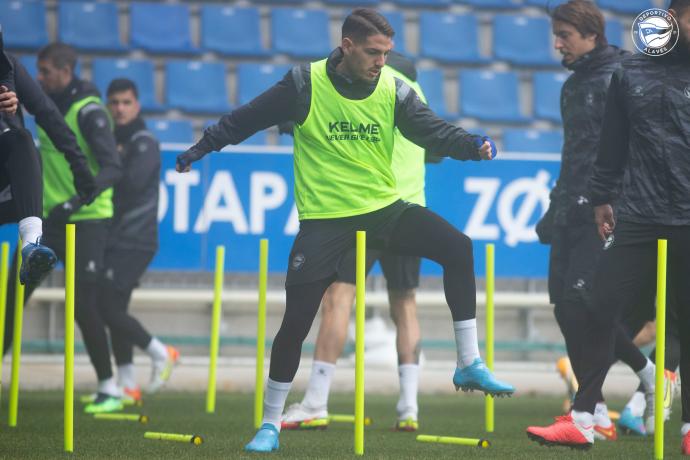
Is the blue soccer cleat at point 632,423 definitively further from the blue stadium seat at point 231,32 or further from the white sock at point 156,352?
the blue stadium seat at point 231,32

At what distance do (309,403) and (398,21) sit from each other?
7348mm

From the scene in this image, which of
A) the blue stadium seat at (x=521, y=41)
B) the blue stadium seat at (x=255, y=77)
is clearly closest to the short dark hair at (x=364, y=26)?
the blue stadium seat at (x=255, y=77)

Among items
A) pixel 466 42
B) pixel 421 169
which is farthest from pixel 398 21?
pixel 421 169

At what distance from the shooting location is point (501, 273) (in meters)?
9.92

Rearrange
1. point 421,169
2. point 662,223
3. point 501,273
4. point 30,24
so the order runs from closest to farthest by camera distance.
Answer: point 662,223, point 421,169, point 501,273, point 30,24

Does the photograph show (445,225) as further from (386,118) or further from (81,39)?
(81,39)

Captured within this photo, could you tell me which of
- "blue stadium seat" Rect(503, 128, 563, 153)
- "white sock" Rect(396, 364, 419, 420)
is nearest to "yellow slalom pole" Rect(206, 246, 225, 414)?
"white sock" Rect(396, 364, 419, 420)

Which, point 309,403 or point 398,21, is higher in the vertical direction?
point 398,21

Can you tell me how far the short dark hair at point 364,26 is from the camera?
5078 mm

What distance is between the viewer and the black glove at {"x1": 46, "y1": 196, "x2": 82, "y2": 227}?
717 centimetres

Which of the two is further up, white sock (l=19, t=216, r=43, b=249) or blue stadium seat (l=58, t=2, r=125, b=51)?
blue stadium seat (l=58, t=2, r=125, b=51)

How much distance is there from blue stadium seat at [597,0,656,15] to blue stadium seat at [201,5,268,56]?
420cm

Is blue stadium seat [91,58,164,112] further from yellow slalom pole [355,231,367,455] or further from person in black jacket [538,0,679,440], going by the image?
yellow slalom pole [355,231,367,455]

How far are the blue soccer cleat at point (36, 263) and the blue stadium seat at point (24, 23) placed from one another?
26.7 feet
